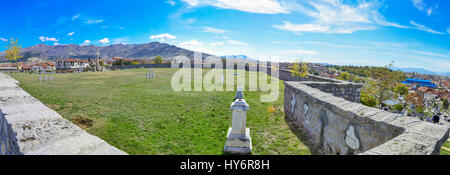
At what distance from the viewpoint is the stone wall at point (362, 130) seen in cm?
249

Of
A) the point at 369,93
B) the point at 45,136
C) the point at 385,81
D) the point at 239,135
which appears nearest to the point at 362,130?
the point at 239,135

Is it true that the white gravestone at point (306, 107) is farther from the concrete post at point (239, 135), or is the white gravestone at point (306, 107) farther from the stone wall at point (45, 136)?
the stone wall at point (45, 136)

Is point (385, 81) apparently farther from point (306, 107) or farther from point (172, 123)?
point (172, 123)

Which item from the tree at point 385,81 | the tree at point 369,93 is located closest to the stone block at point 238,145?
the tree at point 369,93

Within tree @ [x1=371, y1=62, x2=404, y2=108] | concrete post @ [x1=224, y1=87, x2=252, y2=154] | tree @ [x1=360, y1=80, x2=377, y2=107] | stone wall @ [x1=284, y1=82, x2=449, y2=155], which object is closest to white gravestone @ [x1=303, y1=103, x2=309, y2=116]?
stone wall @ [x1=284, y1=82, x2=449, y2=155]

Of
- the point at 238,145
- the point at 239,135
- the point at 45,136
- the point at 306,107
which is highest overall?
the point at 45,136

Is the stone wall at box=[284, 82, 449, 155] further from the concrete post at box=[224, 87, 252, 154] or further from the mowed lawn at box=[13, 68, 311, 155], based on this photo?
the concrete post at box=[224, 87, 252, 154]

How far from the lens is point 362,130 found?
379 centimetres

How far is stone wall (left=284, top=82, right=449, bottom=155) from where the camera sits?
2488 mm

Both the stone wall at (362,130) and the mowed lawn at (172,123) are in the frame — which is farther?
the mowed lawn at (172,123)
